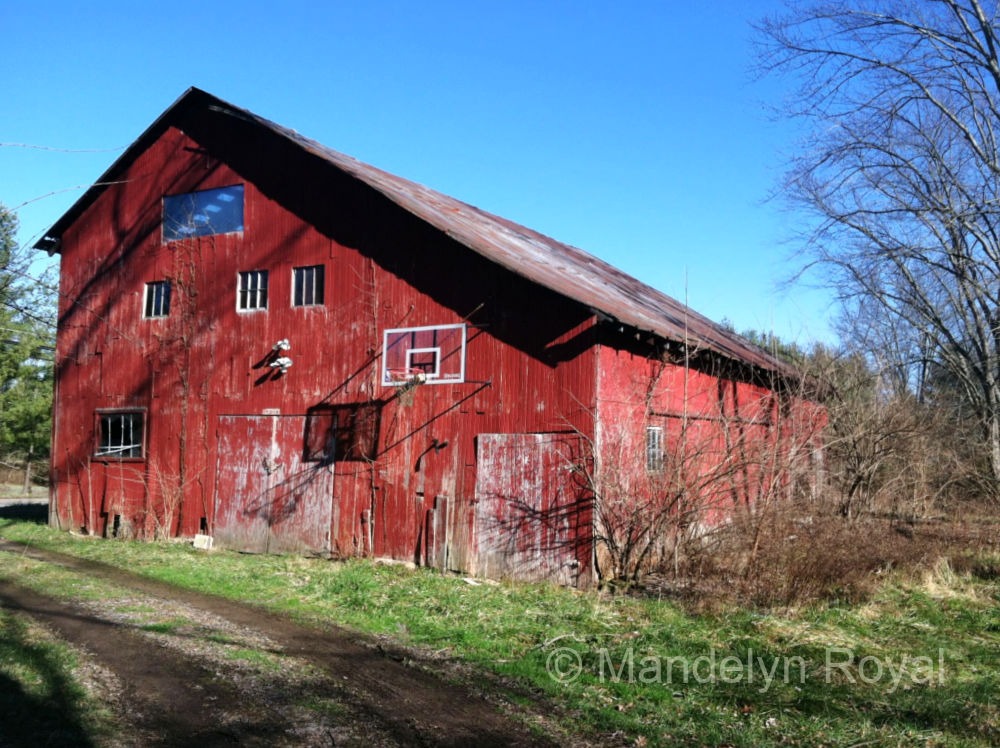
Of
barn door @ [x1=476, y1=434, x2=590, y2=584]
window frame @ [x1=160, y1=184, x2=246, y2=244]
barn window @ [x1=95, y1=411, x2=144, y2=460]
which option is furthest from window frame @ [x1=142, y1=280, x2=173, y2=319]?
barn door @ [x1=476, y1=434, x2=590, y2=584]

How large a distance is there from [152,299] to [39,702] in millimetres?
11748

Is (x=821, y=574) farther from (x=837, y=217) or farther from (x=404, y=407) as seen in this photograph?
(x=837, y=217)

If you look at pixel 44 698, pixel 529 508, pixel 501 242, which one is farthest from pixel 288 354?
pixel 44 698

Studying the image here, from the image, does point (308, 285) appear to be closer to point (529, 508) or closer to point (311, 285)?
point (311, 285)

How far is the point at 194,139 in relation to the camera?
640 inches

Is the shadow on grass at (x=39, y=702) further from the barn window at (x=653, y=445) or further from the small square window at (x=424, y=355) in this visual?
the barn window at (x=653, y=445)

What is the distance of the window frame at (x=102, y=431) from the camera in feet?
52.1

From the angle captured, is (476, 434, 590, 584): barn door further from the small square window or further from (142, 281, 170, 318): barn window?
(142, 281, 170, 318): barn window

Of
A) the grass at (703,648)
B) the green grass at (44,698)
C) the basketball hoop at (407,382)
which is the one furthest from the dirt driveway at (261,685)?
the basketball hoop at (407,382)

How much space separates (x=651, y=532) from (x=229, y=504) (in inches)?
316

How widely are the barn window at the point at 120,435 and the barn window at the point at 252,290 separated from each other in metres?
3.33

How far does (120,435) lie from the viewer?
1633 cm

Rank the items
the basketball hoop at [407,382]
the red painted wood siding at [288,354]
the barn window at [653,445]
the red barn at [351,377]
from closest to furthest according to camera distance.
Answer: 1. the red barn at [351,377]
2. the red painted wood siding at [288,354]
3. the barn window at [653,445]
4. the basketball hoop at [407,382]

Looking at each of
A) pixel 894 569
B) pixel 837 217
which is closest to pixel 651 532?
pixel 894 569
